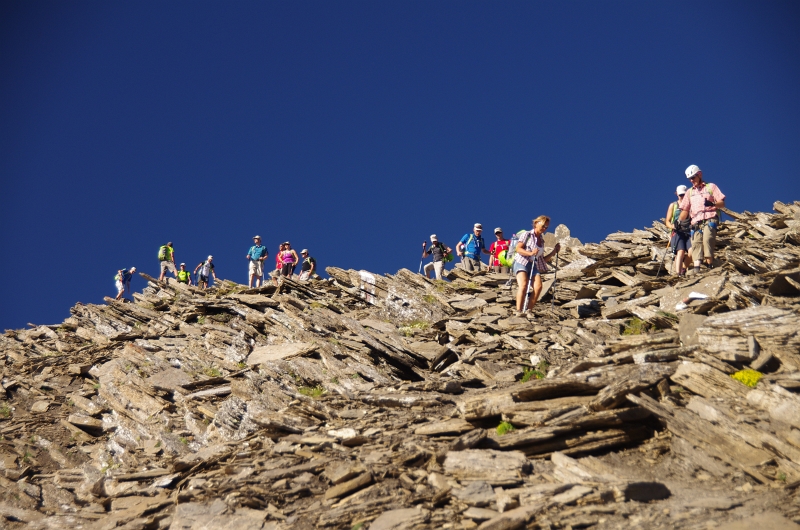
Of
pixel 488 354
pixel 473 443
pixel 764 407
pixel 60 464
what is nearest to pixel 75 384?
pixel 60 464

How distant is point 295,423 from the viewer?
1255 centimetres

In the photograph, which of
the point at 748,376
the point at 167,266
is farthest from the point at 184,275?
the point at 748,376

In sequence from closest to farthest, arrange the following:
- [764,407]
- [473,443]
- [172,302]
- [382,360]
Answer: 1. [764,407]
2. [473,443]
3. [382,360]
4. [172,302]

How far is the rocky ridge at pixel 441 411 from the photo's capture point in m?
8.34

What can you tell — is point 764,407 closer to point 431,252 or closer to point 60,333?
point 431,252

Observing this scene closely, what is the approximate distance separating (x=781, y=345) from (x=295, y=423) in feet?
29.9

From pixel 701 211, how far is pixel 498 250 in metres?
12.8

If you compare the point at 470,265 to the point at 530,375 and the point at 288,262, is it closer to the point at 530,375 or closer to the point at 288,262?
the point at 288,262

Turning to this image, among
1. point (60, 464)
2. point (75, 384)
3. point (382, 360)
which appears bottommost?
point (60, 464)

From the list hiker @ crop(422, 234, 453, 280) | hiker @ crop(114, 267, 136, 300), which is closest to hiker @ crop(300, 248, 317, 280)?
hiker @ crop(422, 234, 453, 280)

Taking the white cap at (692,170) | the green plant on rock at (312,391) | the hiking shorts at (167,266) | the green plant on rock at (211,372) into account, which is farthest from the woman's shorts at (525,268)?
the hiking shorts at (167,266)

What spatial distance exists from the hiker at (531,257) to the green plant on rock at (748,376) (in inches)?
302

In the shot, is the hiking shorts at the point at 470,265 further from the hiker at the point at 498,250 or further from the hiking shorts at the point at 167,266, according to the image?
the hiking shorts at the point at 167,266

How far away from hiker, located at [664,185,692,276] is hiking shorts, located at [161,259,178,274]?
28.5 metres
